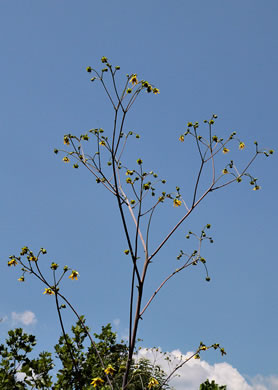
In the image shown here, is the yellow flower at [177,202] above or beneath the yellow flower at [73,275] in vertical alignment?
above

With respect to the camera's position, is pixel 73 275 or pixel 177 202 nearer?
pixel 73 275

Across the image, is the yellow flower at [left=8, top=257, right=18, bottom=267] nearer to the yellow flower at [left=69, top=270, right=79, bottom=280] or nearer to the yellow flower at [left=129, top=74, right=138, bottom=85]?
the yellow flower at [left=69, top=270, right=79, bottom=280]

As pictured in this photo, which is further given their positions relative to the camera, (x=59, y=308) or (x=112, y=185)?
(x=112, y=185)

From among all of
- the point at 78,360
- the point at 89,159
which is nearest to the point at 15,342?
the point at 78,360

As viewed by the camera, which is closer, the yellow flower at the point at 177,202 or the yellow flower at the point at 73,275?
the yellow flower at the point at 73,275

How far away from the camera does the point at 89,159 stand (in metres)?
4.51

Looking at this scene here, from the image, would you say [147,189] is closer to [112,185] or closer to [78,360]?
[112,185]

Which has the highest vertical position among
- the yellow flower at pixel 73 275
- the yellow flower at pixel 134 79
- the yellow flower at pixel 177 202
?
the yellow flower at pixel 134 79

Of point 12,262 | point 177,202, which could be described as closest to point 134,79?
point 177,202

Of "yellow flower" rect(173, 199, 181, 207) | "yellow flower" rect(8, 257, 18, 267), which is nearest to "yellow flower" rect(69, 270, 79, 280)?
"yellow flower" rect(8, 257, 18, 267)

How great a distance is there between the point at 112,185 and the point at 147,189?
393mm

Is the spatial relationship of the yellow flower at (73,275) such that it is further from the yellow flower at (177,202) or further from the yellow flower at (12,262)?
the yellow flower at (177,202)

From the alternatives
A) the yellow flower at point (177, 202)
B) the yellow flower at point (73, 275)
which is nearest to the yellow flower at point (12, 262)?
the yellow flower at point (73, 275)

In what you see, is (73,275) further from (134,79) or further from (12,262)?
(134,79)
